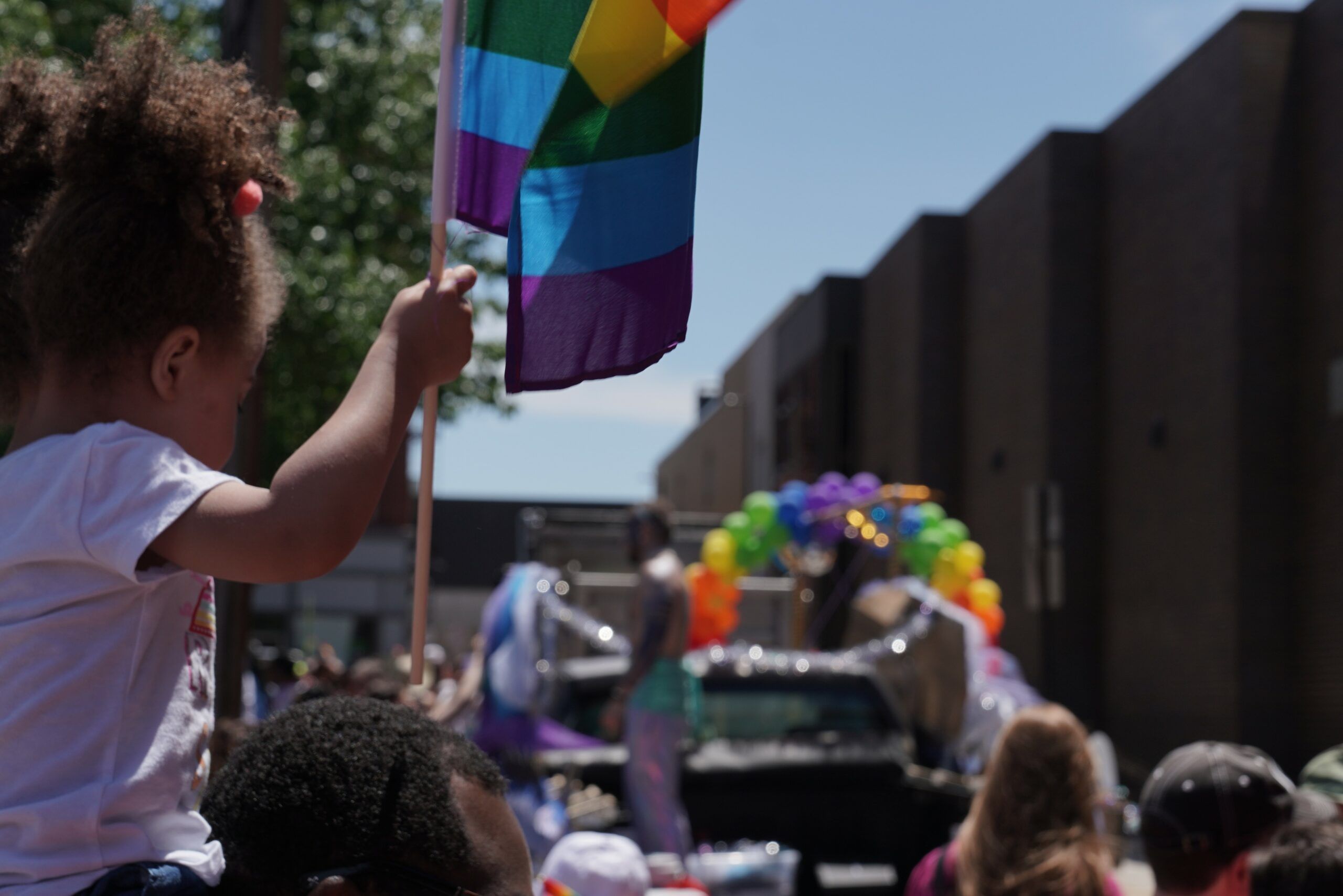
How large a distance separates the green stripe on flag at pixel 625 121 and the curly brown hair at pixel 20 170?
582 mm

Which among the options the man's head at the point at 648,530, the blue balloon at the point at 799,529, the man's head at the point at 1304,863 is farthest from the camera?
the blue balloon at the point at 799,529

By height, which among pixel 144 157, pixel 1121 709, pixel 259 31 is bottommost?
pixel 1121 709

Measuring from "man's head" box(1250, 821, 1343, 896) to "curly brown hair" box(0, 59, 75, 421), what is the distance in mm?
2337

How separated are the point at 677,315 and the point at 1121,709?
20257 mm

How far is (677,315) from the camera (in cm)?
196

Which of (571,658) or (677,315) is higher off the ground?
(677,315)

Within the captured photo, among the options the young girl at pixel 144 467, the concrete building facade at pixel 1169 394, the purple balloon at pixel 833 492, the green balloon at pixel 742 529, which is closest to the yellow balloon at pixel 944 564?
the concrete building facade at pixel 1169 394

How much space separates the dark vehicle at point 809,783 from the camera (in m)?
8.14

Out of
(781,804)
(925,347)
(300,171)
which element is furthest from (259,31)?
(925,347)

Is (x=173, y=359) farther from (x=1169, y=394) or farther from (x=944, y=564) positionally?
(x=1169, y=394)

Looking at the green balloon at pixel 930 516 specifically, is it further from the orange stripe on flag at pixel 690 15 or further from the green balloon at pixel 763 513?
the orange stripe on flag at pixel 690 15

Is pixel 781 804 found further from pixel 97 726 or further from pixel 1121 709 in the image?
pixel 1121 709

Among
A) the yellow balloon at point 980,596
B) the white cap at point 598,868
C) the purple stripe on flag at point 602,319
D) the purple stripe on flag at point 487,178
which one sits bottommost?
the white cap at point 598,868

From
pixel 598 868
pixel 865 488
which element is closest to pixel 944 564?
pixel 865 488
